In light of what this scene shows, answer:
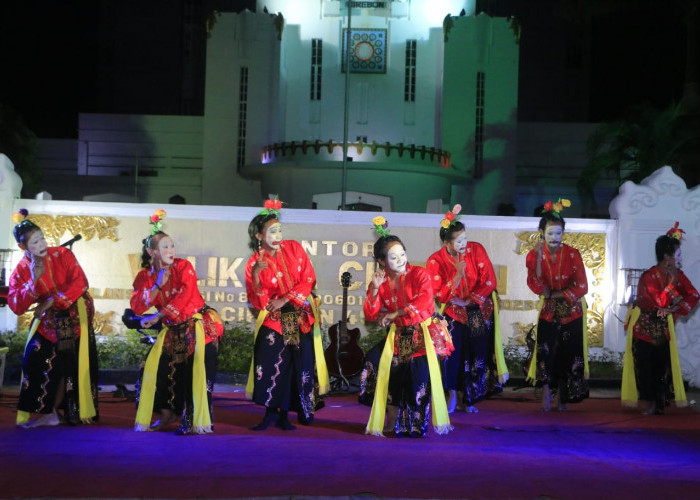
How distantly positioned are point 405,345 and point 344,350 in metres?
2.88

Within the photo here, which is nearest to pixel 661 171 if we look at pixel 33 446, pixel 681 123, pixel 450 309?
pixel 450 309

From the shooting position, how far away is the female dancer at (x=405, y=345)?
22.4 feet

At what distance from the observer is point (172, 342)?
6934mm

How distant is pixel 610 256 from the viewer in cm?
1123

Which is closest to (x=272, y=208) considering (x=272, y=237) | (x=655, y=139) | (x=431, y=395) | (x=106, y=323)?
(x=272, y=237)

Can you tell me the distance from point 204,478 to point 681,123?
1423 cm

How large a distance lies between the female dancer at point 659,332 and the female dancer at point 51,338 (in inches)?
186

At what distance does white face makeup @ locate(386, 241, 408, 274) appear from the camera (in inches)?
271

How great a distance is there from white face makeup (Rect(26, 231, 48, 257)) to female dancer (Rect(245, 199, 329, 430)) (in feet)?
5.03

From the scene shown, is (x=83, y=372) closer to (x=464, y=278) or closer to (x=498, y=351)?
(x=464, y=278)

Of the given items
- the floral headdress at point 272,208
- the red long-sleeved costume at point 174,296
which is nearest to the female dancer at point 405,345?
the floral headdress at point 272,208

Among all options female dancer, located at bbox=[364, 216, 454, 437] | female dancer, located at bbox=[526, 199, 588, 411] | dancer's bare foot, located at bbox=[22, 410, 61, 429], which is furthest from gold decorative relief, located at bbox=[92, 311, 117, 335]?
female dancer, located at bbox=[526, 199, 588, 411]

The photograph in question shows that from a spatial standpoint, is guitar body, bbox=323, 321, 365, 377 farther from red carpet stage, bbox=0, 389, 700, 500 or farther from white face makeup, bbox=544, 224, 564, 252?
white face makeup, bbox=544, 224, 564, 252

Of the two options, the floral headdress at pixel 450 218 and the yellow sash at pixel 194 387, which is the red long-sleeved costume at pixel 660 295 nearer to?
the floral headdress at pixel 450 218
